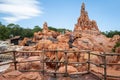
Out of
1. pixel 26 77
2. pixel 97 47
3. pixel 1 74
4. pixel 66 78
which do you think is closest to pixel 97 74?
pixel 66 78

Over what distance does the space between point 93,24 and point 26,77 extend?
4467 centimetres

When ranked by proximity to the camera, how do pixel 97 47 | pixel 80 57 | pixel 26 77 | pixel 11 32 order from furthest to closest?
pixel 11 32, pixel 97 47, pixel 80 57, pixel 26 77

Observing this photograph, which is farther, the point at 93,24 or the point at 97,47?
the point at 93,24

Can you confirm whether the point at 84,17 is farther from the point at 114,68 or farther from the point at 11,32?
the point at 114,68

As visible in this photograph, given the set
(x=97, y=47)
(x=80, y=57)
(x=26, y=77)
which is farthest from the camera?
(x=97, y=47)

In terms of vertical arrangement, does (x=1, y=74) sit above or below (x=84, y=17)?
below

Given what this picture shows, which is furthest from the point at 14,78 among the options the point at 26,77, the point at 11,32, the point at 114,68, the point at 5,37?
the point at 11,32

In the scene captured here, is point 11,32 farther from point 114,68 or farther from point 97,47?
point 114,68

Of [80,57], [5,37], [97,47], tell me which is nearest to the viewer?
[80,57]

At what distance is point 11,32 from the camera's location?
239ft

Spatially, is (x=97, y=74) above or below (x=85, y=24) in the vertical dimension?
below

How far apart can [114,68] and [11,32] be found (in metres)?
64.2

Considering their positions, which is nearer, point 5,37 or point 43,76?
point 43,76

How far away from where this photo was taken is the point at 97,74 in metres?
7.83
